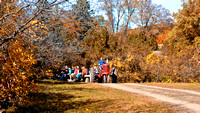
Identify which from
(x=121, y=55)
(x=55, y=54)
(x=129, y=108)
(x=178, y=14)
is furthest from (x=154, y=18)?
(x=129, y=108)

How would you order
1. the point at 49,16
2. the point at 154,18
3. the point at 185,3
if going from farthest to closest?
the point at 154,18 < the point at 185,3 < the point at 49,16

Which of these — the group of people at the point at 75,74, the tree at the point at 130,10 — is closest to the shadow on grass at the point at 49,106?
the group of people at the point at 75,74

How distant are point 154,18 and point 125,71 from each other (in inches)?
1492

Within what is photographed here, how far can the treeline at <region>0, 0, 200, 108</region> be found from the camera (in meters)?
5.18

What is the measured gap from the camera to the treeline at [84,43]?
5184mm

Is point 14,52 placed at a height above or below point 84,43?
below

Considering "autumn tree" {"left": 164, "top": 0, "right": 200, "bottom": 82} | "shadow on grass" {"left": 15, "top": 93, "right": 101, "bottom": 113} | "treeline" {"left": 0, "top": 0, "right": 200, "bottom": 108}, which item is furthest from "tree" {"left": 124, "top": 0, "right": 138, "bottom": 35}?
"shadow on grass" {"left": 15, "top": 93, "right": 101, "bottom": 113}

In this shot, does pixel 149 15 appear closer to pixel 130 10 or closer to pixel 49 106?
pixel 130 10

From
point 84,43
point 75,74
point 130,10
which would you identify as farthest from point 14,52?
point 130,10

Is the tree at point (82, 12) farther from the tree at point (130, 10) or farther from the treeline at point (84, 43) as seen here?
the tree at point (130, 10)

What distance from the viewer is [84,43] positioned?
2425cm

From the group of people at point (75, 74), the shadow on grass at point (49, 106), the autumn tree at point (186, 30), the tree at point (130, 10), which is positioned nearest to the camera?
the shadow on grass at point (49, 106)

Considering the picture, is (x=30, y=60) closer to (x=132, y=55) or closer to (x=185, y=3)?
(x=132, y=55)

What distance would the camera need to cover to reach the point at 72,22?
523 cm
